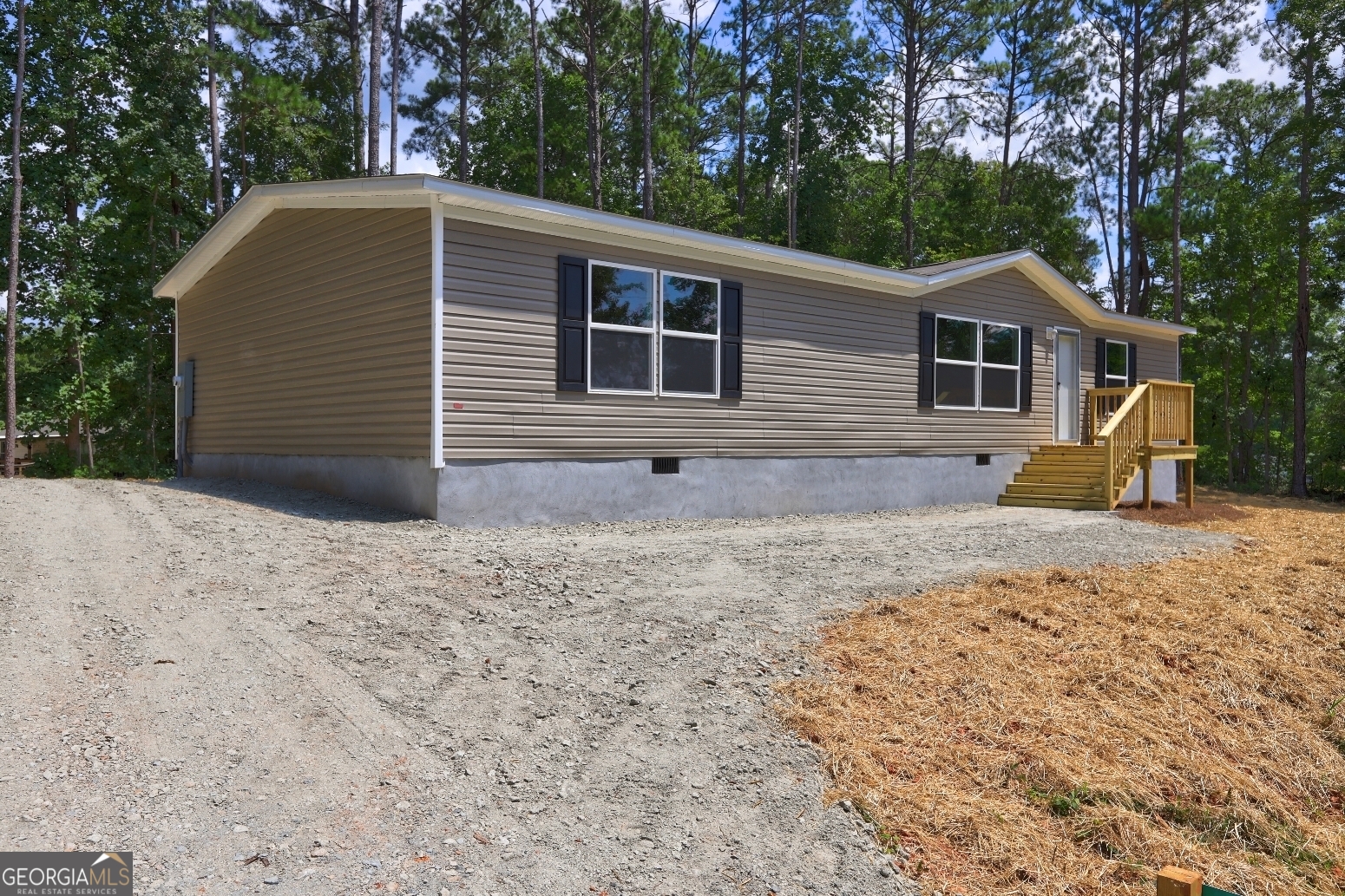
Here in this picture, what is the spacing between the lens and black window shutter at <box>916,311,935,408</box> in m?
12.6

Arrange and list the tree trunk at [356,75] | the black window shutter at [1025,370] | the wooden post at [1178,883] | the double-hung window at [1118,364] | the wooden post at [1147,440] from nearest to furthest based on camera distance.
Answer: the wooden post at [1178,883] → the wooden post at [1147,440] → the black window shutter at [1025,370] → the double-hung window at [1118,364] → the tree trunk at [356,75]

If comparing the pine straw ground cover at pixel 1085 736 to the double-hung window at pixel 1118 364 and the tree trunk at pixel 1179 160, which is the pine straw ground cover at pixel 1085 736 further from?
the tree trunk at pixel 1179 160

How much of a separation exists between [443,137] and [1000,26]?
17.9 metres

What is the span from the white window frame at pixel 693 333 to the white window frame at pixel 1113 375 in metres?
8.52

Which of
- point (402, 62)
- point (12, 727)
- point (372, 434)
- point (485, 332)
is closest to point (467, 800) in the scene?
point (12, 727)

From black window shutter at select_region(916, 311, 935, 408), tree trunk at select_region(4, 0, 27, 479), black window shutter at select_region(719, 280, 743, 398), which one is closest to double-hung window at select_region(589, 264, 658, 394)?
black window shutter at select_region(719, 280, 743, 398)

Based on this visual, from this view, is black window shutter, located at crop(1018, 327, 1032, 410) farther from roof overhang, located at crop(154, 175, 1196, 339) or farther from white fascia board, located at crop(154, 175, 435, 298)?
white fascia board, located at crop(154, 175, 435, 298)

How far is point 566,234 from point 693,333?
6.20 feet

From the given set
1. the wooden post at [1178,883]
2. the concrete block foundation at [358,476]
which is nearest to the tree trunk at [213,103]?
the concrete block foundation at [358,476]

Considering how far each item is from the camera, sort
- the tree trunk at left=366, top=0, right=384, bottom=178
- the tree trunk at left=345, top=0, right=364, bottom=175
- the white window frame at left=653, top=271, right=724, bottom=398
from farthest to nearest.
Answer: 1. the tree trunk at left=345, top=0, right=364, bottom=175
2. the tree trunk at left=366, top=0, right=384, bottom=178
3. the white window frame at left=653, top=271, right=724, bottom=398

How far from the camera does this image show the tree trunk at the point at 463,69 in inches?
950

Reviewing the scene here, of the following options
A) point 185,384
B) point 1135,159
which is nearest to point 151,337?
point 185,384

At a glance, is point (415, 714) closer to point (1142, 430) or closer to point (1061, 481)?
point (1061, 481)

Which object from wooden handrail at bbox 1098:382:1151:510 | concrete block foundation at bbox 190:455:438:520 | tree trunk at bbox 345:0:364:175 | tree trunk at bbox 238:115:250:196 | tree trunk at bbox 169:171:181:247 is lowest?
concrete block foundation at bbox 190:455:438:520
